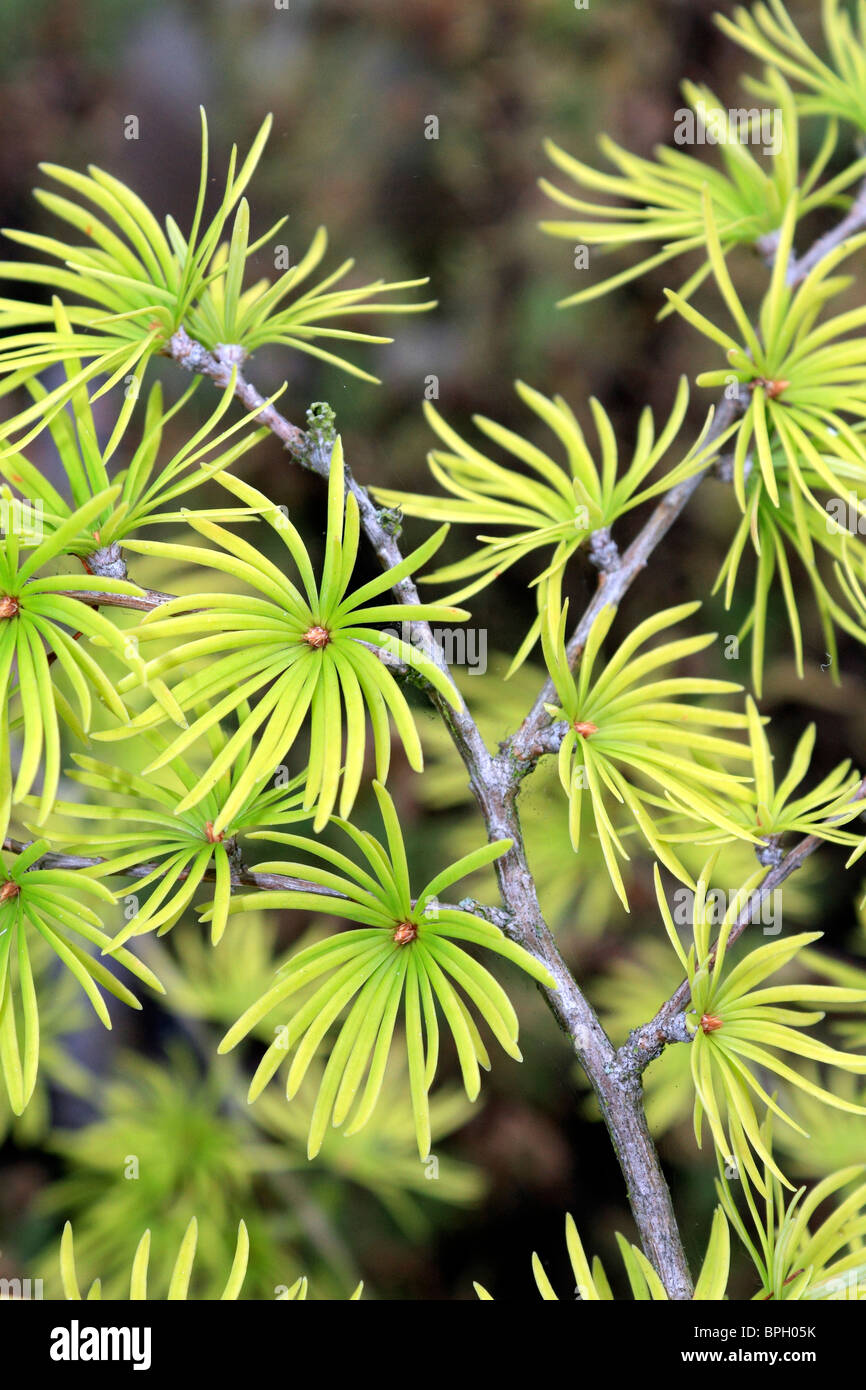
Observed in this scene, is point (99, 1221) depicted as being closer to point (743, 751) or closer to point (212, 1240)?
point (212, 1240)

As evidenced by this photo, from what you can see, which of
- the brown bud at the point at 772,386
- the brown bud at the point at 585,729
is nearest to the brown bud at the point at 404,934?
the brown bud at the point at 585,729

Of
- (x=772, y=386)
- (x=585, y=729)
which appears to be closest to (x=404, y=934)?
(x=585, y=729)

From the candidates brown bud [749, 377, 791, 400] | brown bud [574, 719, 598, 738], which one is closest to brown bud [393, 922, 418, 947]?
brown bud [574, 719, 598, 738]

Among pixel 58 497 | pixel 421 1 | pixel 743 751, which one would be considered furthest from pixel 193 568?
pixel 421 1

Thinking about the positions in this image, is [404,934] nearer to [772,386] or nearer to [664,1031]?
[664,1031]

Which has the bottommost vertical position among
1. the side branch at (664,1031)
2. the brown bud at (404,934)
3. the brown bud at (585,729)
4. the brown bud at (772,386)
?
the side branch at (664,1031)

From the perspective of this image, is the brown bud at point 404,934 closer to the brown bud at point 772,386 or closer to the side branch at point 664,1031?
the side branch at point 664,1031
